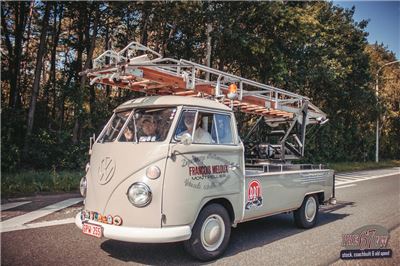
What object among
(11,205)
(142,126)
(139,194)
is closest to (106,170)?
(139,194)

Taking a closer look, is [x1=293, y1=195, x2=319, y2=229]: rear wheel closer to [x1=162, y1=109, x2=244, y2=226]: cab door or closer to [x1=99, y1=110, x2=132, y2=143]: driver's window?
[x1=162, y1=109, x2=244, y2=226]: cab door

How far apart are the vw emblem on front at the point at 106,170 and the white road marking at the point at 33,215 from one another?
2.60 metres

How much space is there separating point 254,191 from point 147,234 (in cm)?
219

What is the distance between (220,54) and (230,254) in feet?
44.0

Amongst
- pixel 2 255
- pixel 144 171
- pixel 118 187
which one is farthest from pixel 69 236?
pixel 144 171

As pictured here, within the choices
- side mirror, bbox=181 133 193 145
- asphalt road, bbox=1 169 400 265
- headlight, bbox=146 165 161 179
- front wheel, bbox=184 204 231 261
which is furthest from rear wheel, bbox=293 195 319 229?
headlight, bbox=146 165 161 179

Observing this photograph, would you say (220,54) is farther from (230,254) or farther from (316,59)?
(230,254)

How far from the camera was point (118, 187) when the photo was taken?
5.00 m

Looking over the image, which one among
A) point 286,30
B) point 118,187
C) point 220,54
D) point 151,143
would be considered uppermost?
point 286,30

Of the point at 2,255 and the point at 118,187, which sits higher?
the point at 118,187

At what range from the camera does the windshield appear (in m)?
5.33

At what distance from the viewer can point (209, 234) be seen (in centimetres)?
532

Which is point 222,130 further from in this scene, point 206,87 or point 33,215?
point 33,215

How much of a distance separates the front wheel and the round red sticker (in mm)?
663
